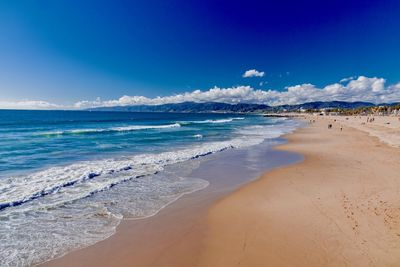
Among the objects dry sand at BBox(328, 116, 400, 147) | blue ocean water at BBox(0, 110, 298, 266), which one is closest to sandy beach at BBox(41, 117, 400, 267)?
blue ocean water at BBox(0, 110, 298, 266)

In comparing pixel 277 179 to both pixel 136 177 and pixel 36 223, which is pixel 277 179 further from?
pixel 36 223

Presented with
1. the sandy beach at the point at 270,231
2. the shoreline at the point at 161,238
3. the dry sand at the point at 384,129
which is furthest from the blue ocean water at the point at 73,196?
the dry sand at the point at 384,129

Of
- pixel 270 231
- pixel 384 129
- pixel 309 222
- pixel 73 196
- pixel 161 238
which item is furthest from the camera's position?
pixel 384 129

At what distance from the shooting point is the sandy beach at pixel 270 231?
217 inches

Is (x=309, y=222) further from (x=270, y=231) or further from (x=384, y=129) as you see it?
(x=384, y=129)

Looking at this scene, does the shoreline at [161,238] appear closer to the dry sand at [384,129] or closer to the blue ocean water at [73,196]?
the blue ocean water at [73,196]

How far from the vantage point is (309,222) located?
23.9 ft

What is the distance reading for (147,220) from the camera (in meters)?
7.62

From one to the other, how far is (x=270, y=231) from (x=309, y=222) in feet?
4.70

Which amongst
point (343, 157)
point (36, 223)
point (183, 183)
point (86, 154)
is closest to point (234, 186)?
point (183, 183)

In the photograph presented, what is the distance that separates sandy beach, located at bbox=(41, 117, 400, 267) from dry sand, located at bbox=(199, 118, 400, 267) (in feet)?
0.07

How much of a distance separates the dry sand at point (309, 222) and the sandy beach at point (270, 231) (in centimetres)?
2

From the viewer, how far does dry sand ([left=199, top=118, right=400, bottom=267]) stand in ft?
18.2

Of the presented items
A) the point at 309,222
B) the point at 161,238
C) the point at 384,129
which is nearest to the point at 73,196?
the point at 161,238
